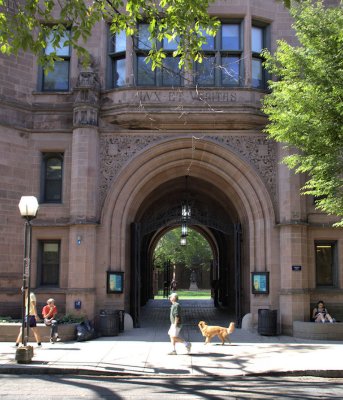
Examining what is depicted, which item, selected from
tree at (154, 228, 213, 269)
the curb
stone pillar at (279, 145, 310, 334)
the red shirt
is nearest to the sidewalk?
the curb

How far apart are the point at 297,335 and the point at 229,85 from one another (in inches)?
312

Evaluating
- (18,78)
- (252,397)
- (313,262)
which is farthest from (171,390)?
(18,78)

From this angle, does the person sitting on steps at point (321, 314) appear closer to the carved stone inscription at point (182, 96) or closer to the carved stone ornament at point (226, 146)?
the carved stone ornament at point (226, 146)

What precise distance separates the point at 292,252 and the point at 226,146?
12.7 feet

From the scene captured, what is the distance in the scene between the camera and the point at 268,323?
15.9 m

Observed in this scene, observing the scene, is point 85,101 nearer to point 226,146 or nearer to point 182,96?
point 182,96

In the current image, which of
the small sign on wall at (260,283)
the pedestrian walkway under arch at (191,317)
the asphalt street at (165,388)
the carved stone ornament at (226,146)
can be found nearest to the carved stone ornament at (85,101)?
the carved stone ornament at (226,146)

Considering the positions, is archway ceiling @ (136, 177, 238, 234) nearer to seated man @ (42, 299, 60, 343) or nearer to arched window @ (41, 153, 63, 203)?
arched window @ (41, 153, 63, 203)

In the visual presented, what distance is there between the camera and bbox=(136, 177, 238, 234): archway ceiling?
19969 mm

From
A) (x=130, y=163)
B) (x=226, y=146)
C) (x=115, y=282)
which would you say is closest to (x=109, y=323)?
(x=115, y=282)

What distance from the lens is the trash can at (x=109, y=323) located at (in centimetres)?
1566

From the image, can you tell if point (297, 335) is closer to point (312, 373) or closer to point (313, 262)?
point (313, 262)

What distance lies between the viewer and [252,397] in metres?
8.49

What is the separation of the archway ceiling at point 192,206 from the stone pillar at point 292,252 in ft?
11.3
